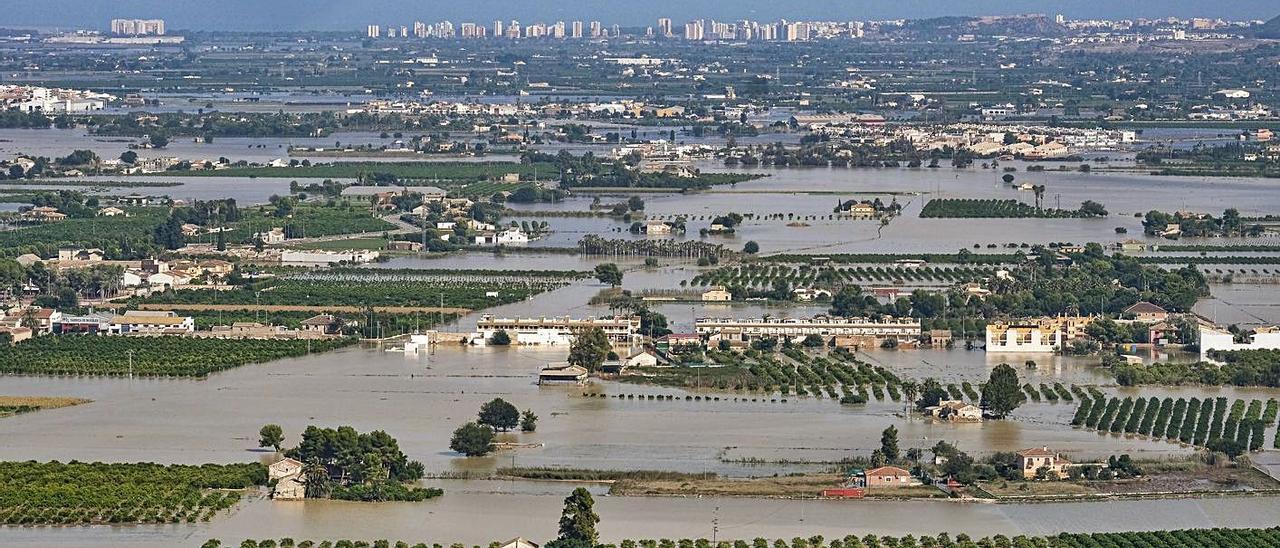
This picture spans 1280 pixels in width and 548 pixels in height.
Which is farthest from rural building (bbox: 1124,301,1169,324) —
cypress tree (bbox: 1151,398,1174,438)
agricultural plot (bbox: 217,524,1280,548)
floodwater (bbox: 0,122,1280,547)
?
agricultural plot (bbox: 217,524,1280,548)

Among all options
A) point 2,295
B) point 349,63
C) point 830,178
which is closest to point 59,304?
point 2,295

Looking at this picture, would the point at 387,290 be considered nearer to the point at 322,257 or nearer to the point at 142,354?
the point at 322,257

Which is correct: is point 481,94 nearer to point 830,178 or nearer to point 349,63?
point 349,63

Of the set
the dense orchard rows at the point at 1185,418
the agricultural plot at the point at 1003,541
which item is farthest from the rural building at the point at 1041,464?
the agricultural plot at the point at 1003,541

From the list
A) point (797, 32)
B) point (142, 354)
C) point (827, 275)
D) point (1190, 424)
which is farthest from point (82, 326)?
point (797, 32)

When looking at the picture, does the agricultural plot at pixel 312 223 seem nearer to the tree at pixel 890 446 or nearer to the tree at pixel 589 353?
the tree at pixel 589 353

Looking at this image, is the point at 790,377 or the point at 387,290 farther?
the point at 387,290

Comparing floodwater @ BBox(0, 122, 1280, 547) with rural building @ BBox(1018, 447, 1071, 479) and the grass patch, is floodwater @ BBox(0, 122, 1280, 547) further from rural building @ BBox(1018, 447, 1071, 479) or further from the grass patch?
rural building @ BBox(1018, 447, 1071, 479)
